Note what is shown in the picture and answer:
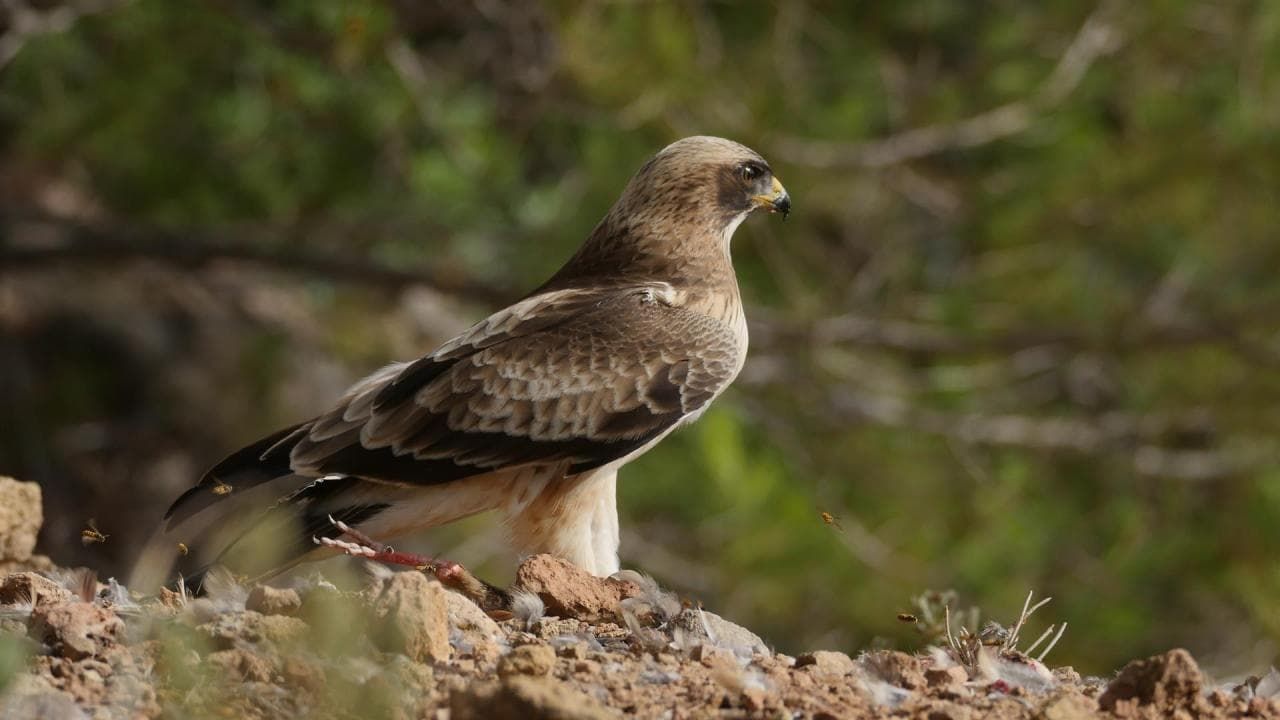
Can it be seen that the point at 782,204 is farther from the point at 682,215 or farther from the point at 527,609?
the point at 527,609

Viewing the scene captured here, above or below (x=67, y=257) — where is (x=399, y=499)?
below

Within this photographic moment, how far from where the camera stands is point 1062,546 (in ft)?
35.6

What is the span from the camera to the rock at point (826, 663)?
3.30 m

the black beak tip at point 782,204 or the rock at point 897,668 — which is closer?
the rock at point 897,668

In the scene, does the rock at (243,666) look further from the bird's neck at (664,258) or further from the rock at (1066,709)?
the bird's neck at (664,258)

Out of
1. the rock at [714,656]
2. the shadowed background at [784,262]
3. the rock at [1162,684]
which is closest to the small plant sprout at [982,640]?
the rock at [1162,684]

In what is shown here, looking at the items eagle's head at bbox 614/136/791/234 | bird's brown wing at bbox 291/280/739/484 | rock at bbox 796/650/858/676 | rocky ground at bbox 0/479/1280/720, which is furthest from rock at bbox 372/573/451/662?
eagle's head at bbox 614/136/791/234

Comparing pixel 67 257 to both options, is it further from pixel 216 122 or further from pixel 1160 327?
pixel 1160 327

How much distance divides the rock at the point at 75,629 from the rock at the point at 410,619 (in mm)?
516

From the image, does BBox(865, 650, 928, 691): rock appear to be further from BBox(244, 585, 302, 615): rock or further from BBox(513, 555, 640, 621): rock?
BBox(244, 585, 302, 615): rock

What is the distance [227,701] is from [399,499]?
72.3 inches

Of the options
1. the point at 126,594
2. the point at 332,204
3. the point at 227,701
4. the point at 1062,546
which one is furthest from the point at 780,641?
the point at 227,701

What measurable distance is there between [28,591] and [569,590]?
1.16 meters

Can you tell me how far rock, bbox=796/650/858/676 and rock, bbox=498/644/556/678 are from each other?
55cm
